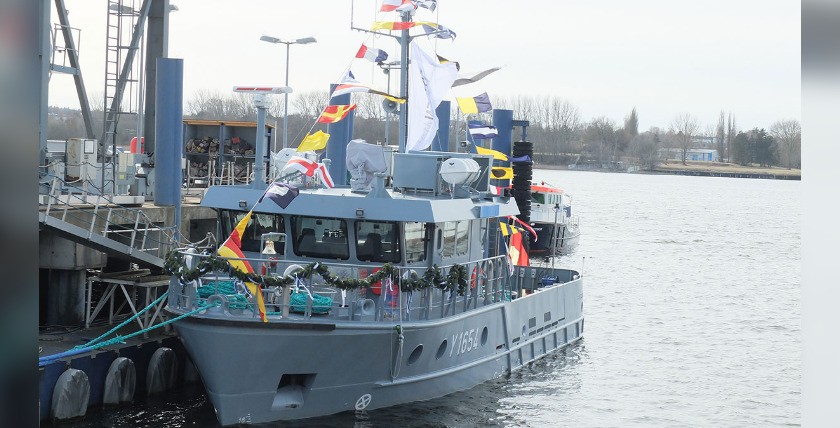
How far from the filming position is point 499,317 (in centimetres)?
2134

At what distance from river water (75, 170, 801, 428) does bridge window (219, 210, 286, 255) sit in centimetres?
319

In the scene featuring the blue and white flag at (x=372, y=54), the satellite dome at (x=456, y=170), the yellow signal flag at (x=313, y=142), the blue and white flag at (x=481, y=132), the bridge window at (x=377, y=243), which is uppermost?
the blue and white flag at (x=372, y=54)

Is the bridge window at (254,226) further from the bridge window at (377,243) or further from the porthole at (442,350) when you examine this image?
the porthole at (442,350)

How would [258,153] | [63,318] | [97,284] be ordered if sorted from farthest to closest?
[97,284] → [63,318] → [258,153]

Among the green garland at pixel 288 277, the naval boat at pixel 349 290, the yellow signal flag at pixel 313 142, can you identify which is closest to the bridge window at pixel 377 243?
the naval boat at pixel 349 290

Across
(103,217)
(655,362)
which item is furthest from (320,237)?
(655,362)

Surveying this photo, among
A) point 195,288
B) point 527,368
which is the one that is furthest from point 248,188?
point 527,368

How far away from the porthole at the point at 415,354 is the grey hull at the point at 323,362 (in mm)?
23

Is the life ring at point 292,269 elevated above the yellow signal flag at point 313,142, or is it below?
below

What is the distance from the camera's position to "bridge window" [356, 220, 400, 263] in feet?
60.0

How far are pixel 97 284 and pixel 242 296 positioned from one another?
7.64 meters

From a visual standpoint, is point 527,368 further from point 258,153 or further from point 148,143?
point 148,143

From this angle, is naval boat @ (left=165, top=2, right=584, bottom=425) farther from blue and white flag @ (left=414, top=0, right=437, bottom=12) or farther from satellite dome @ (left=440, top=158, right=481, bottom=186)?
blue and white flag @ (left=414, top=0, right=437, bottom=12)

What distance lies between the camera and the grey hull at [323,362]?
53.2 ft
